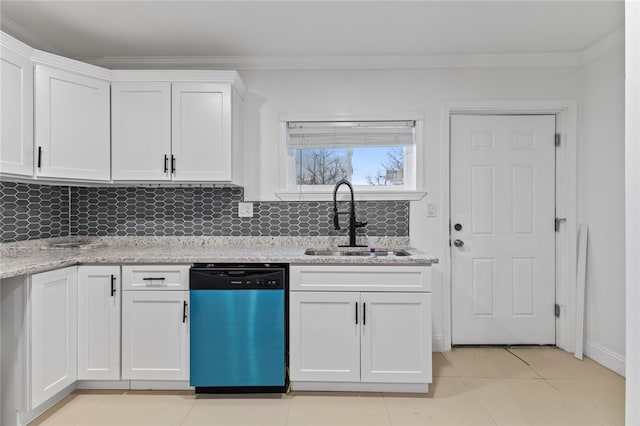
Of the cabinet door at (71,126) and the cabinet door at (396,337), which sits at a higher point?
the cabinet door at (71,126)

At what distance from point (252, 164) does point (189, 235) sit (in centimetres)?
77

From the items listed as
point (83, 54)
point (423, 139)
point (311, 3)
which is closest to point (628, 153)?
Result: point (311, 3)

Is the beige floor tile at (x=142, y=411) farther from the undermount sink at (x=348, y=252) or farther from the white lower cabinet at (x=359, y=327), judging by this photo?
the undermount sink at (x=348, y=252)

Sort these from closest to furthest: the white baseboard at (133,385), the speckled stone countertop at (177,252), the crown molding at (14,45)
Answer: the crown molding at (14,45) < the speckled stone countertop at (177,252) < the white baseboard at (133,385)

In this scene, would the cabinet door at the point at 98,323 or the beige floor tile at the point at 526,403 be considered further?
the cabinet door at the point at 98,323

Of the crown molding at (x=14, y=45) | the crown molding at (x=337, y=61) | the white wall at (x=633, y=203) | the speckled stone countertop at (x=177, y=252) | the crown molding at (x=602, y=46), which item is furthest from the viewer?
the crown molding at (x=337, y=61)

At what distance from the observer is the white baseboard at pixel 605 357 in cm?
269

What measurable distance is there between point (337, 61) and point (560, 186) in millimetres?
2103

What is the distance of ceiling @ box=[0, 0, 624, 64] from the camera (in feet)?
7.74

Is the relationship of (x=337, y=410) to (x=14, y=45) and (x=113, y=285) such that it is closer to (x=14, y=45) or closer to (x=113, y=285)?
(x=113, y=285)

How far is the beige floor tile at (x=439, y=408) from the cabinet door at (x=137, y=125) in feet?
7.15

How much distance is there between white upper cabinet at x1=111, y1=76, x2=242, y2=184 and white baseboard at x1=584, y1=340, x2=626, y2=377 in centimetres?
307

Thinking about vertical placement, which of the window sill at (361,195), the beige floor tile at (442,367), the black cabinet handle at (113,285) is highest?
the window sill at (361,195)

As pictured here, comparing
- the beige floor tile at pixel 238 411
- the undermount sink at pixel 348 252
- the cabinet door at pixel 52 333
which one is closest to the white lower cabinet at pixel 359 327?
the beige floor tile at pixel 238 411
